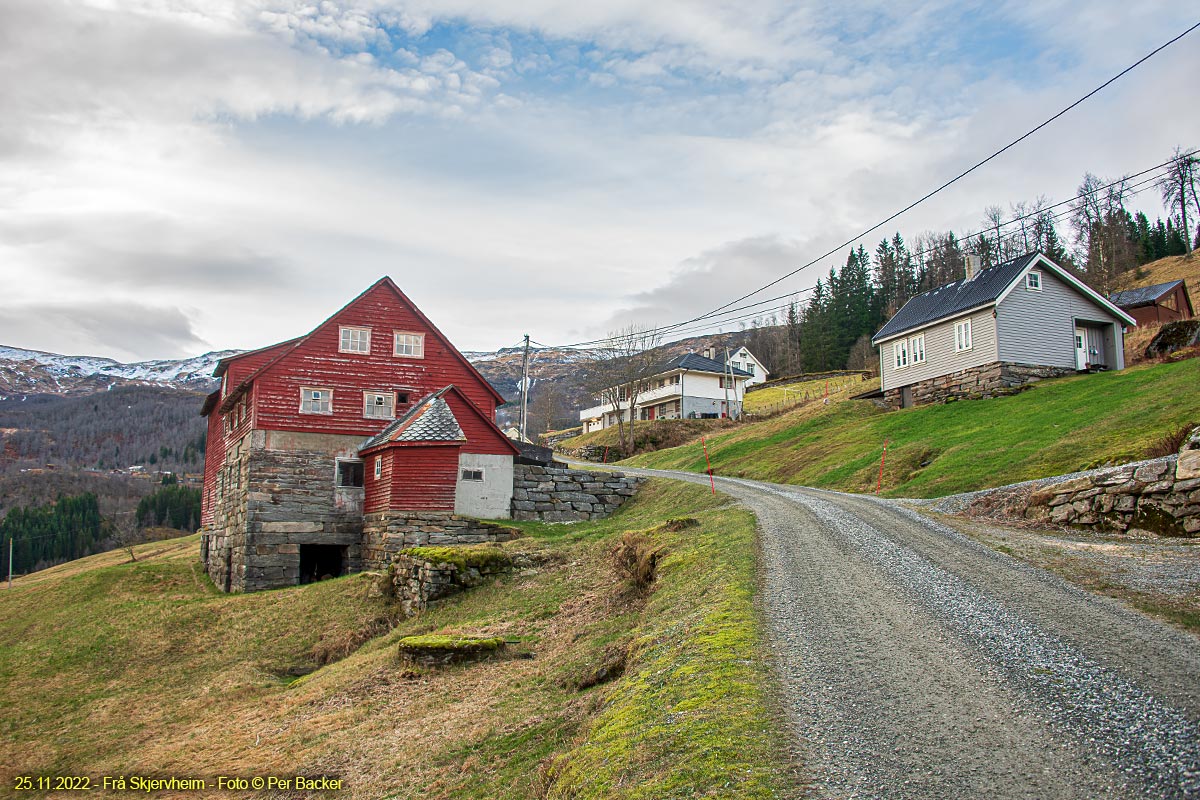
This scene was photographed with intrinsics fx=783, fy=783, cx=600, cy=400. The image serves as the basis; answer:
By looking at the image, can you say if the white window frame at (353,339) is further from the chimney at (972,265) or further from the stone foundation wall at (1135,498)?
the chimney at (972,265)

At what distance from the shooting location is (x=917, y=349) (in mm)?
41750

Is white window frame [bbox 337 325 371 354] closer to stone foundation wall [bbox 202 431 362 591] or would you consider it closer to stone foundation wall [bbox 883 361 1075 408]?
stone foundation wall [bbox 202 431 362 591]

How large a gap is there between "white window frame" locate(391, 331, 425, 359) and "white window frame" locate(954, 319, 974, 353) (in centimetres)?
2592

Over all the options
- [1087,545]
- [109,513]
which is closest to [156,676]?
[1087,545]

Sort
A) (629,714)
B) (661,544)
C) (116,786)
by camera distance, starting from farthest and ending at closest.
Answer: (661,544)
(116,786)
(629,714)

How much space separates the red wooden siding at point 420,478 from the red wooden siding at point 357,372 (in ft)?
16.0

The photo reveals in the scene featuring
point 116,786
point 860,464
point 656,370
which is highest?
point 656,370

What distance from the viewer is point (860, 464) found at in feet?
102

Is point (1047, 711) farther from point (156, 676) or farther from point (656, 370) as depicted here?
point (656, 370)

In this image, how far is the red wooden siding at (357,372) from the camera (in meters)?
31.1

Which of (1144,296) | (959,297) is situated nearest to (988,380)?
(959,297)

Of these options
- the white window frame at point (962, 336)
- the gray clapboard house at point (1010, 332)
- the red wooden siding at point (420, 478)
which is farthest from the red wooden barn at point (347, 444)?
the white window frame at point (962, 336)

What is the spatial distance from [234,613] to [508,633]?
40.0 feet

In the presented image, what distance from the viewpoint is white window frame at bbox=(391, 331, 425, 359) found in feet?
111
